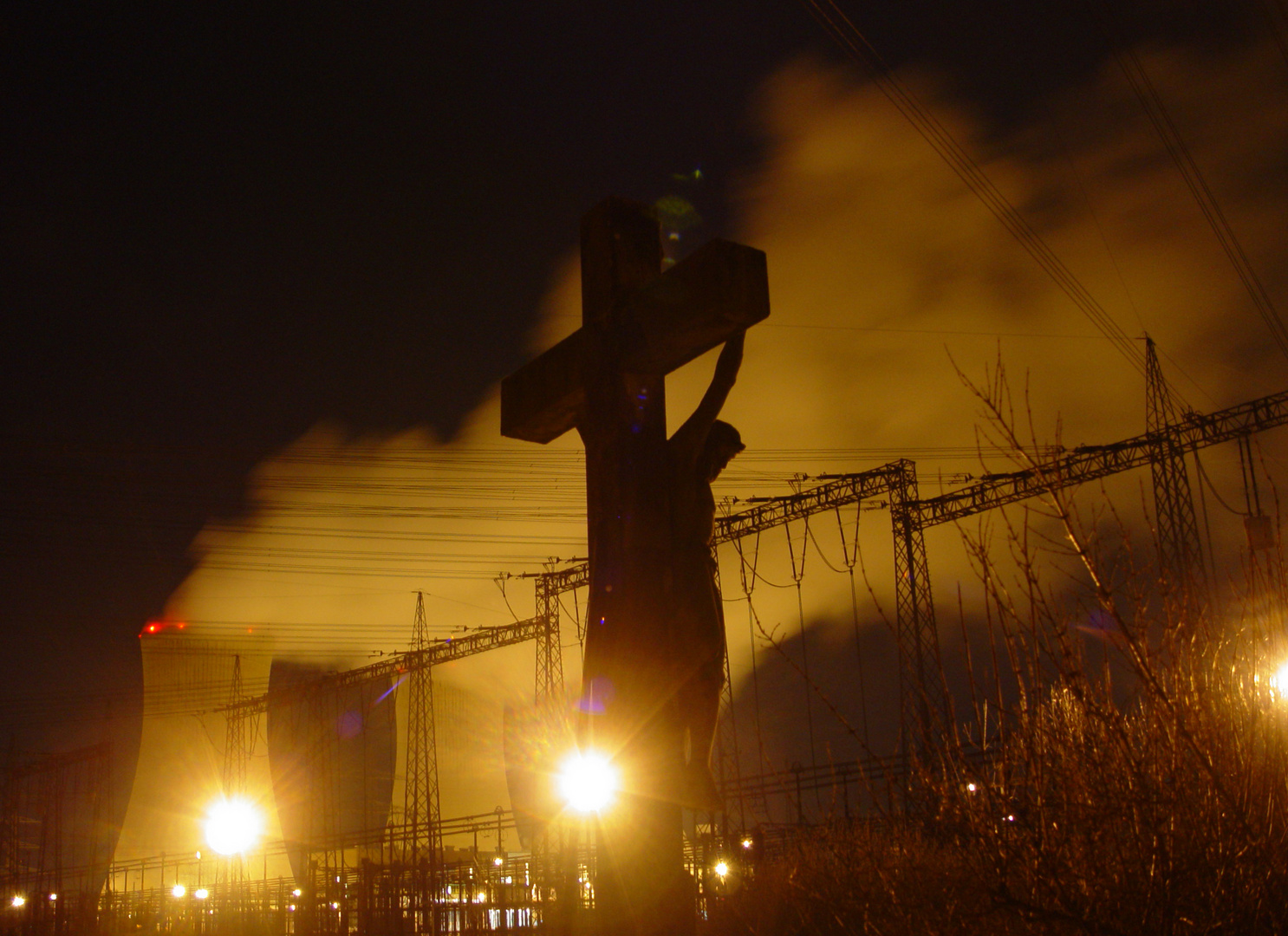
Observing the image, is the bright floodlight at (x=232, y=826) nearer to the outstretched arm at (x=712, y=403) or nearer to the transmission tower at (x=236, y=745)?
the transmission tower at (x=236, y=745)

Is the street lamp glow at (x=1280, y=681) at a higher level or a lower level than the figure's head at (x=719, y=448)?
lower

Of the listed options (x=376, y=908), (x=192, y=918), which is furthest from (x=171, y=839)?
(x=376, y=908)

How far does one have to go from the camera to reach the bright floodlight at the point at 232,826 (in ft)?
109

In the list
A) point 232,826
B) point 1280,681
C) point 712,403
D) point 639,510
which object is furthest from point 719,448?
point 232,826

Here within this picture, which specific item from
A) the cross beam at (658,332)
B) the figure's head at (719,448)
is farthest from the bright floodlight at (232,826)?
the figure's head at (719,448)

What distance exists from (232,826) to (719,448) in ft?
114

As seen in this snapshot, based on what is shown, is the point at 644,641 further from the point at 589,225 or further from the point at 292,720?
the point at 292,720

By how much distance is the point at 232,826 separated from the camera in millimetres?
33375

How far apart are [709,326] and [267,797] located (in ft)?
143

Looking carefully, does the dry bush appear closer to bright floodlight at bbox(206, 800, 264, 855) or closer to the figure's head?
the figure's head

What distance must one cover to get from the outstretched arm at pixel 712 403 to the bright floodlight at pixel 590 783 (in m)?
0.92

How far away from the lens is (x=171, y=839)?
3906 cm

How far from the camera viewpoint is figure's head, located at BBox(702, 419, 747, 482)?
3.27m

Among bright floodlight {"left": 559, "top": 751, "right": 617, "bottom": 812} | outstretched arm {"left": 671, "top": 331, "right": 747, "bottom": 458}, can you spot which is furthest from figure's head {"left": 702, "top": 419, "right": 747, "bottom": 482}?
bright floodlight {"left": 559, "top": 751, "right": 617, "bottom": 812}
